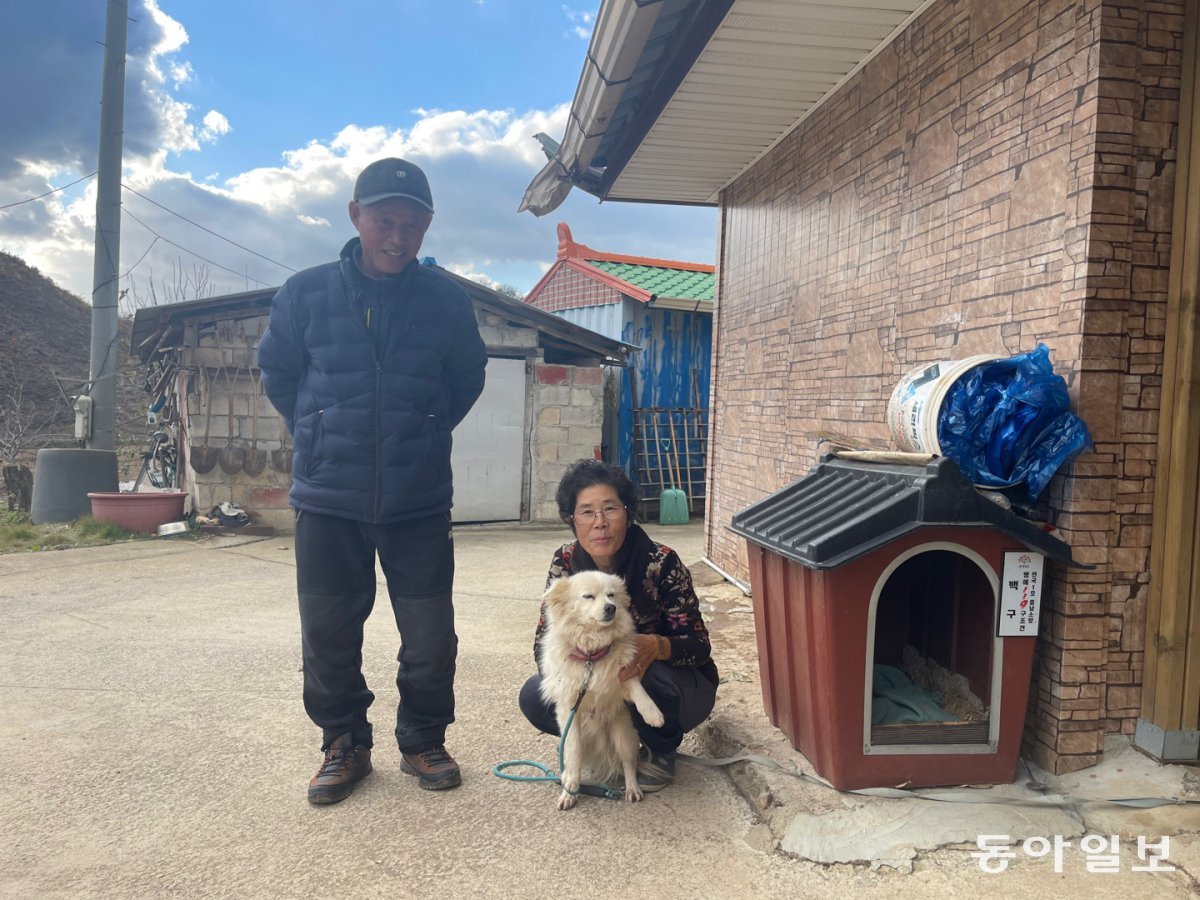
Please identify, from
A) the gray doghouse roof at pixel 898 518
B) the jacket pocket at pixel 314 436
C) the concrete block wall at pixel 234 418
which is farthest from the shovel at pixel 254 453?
the gray doghouse roof at pixel 898 518

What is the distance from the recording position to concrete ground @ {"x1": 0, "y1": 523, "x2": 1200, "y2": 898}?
7.88 ft

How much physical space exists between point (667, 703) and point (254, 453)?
28.2ft

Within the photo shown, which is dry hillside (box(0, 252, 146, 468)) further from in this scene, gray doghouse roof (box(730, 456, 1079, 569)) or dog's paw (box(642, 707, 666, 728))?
gray doghouse roof (box(730, 456, 1079, 569))

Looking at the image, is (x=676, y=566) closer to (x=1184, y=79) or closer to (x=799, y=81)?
(x=1184, y=79)

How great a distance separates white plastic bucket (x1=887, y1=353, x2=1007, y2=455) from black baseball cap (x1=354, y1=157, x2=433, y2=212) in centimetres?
208

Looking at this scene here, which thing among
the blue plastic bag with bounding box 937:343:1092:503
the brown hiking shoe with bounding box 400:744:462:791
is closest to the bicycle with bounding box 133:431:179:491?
the brown hiking shoe with bounding box 400:744:462:791

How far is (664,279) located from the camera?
14242mm

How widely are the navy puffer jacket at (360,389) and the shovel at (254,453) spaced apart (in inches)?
299

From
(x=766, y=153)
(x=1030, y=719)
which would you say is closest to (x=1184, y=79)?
(x=1030, y=719)

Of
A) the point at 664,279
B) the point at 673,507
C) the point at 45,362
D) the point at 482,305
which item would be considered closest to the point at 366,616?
the point at 482,305

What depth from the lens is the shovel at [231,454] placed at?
9.95 m

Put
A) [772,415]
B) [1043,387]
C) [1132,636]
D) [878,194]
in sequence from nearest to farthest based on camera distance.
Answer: [1043,387] → [1132,636] → [878,194] → [772,415]

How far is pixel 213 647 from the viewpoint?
5.02 m

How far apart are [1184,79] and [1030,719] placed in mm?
2419
